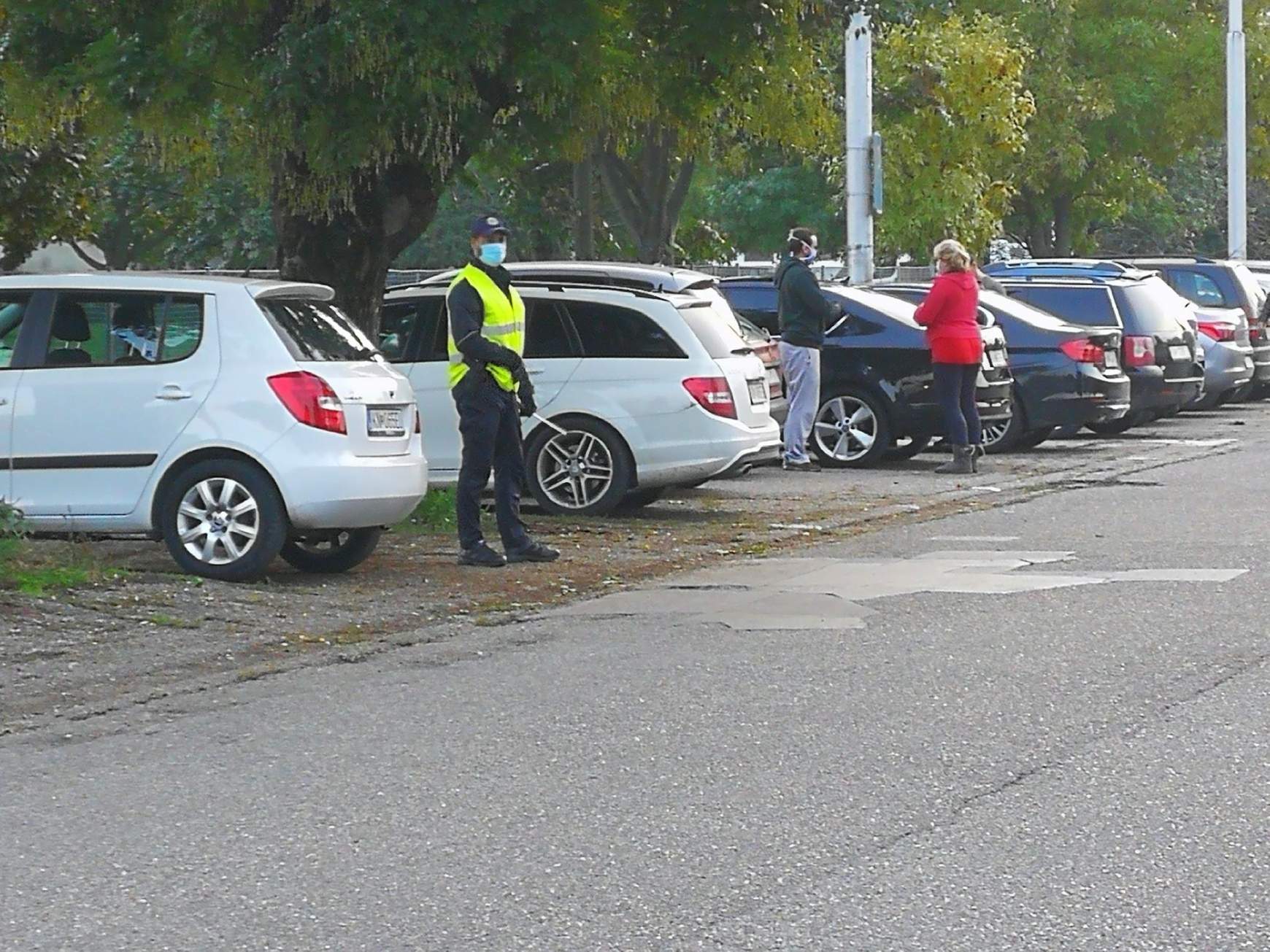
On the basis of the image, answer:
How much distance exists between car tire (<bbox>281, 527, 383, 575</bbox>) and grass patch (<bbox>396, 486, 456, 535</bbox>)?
184 cm

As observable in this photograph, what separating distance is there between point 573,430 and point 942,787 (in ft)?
29.7

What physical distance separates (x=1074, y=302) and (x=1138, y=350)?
0.80m

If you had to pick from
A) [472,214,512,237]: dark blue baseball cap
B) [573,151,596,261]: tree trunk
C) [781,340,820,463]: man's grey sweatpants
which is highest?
[573,151,596,261]: tree trunk

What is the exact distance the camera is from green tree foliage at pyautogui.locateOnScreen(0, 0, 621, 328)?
13.7 meters

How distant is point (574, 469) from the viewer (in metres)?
16.0

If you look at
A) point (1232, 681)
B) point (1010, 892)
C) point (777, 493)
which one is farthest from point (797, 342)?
point (1010, 892)

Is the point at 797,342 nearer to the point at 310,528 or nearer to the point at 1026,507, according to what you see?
the point at 1026,507

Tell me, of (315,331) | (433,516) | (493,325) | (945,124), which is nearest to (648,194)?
(945,124)

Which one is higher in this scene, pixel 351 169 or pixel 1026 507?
pixel 351 169

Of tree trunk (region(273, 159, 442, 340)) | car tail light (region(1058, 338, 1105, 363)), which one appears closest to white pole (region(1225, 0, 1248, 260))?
car tail light (region(1058, 338, 1105, 363))

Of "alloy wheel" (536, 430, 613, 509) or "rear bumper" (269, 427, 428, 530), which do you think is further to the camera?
"alloy wheel" (536, 430, 613, 509)

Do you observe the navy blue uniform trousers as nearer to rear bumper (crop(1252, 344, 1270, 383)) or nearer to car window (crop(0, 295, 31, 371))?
car window (crop(0, 295, 31, 371))

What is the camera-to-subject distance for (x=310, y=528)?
39.7 feet

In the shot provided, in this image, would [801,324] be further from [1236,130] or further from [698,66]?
[1236,130]
